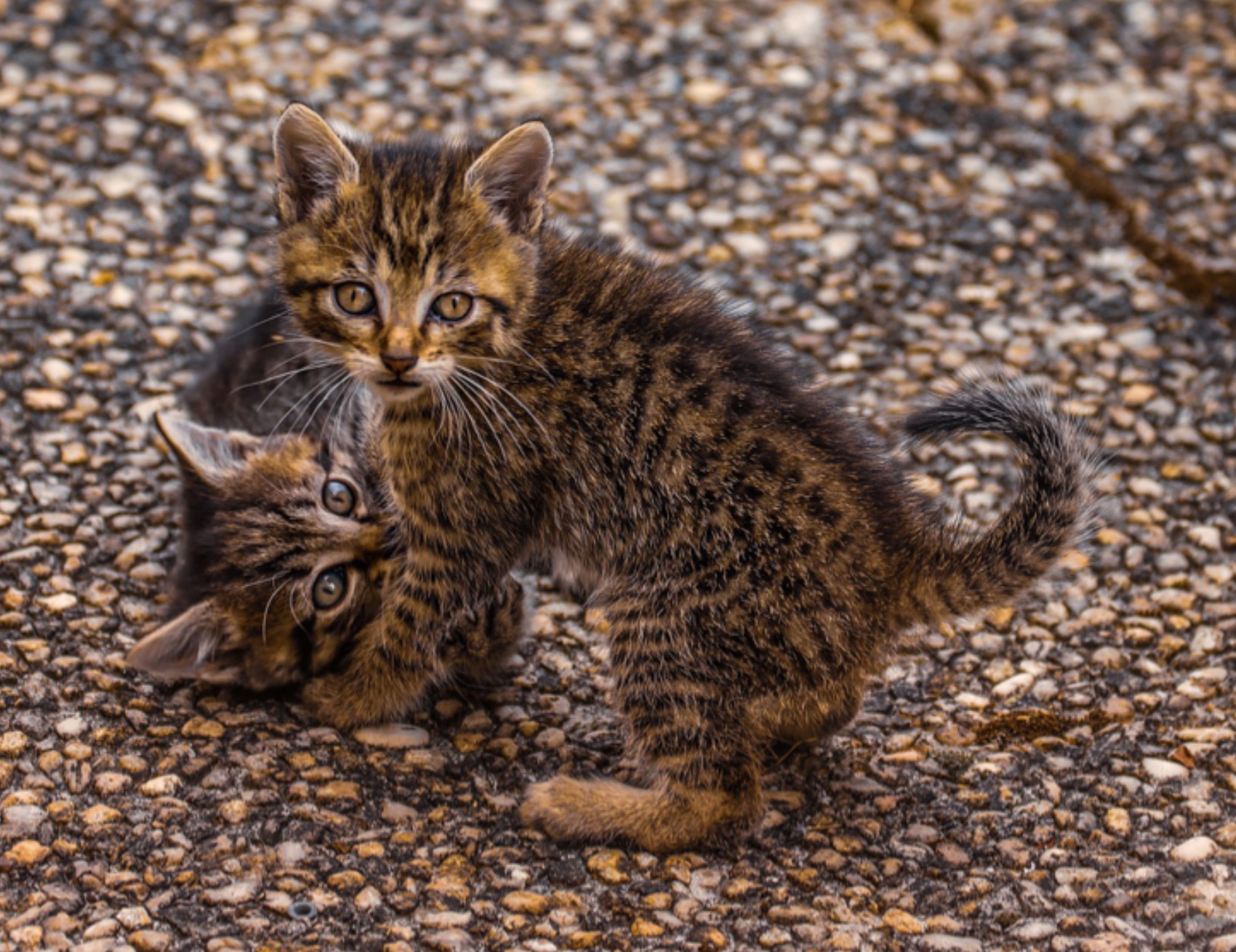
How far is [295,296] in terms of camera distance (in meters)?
4.51

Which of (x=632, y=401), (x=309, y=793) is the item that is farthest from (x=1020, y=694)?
(x=309, y=793)

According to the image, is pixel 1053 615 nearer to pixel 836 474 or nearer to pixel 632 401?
pixel 836 474

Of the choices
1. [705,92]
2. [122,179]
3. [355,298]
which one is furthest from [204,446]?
[705,92]

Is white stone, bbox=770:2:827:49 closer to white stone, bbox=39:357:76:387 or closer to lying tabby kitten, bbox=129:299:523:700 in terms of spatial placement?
lying tabby kitten, bbox=129:299:523:700

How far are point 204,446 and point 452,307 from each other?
1029mm

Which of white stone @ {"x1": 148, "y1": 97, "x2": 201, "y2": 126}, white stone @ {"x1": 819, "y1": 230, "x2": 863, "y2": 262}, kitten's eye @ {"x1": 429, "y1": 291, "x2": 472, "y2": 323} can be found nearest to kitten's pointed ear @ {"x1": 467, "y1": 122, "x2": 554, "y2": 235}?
kitten's eye @ {"x1": 429, "y1": 291, "x2": 472, "y2": 323}

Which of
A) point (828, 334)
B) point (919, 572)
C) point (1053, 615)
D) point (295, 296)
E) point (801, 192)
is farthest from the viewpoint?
point (801, 192)

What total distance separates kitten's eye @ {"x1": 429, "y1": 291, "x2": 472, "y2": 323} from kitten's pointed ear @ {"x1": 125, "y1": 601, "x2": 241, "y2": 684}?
112 centimetres

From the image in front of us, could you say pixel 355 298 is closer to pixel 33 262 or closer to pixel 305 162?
pixel 305 162

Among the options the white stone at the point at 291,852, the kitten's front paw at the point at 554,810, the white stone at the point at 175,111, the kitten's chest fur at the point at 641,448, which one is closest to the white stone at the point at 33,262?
the white stone at the point at 175,111

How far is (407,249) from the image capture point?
435 centimetres

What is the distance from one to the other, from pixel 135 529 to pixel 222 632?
929mm

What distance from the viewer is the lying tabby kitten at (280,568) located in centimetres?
460

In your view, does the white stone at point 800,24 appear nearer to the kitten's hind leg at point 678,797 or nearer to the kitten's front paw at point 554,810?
the kitten's hind leg at point 678,797
